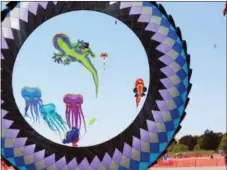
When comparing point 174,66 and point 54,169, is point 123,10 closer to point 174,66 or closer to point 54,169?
point 174,66

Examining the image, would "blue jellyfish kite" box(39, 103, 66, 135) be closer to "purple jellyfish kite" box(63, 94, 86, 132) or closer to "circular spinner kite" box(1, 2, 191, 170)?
"purple jellyfish kite" box(63, 94, 86, 132)

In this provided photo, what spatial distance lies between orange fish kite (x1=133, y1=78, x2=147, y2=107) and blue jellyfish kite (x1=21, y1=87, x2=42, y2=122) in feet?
7.03

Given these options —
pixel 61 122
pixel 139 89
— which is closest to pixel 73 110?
pixel 61 122

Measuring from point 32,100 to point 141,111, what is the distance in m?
2.42

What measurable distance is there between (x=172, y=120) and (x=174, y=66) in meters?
1.18

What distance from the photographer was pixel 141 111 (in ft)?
33.7

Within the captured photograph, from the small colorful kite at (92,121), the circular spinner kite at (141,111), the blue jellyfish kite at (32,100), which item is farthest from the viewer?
the small colorful kite at (92,121)

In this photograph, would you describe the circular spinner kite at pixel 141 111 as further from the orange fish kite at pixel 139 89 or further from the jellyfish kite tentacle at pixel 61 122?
the jellyfish kite tentacle at pixel 61 122

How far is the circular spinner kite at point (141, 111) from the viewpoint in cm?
1014

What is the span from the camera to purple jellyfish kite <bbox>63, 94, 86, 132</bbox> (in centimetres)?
1047

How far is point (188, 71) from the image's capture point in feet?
33.6

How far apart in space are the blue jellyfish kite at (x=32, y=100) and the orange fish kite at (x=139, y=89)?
7.03 ft

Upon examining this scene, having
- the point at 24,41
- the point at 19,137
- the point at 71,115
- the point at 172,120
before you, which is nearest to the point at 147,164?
the point at 172,120

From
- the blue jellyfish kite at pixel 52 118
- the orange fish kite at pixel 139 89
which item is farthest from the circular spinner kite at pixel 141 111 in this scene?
the blue jellyfish kite at pixel 52 118
